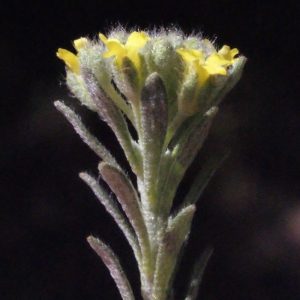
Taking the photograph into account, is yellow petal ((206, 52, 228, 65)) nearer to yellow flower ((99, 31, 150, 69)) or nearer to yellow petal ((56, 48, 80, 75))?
yellow flower ((99, 31, 150, 69))

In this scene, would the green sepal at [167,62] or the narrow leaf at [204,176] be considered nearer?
the green sepal at [167,62]

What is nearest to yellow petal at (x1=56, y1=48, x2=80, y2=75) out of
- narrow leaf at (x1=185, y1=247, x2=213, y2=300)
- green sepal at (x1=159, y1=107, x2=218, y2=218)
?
green sepal at (x1=159, y1=107, x2=218, y2=218)

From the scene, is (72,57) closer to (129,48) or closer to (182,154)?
(129,48)

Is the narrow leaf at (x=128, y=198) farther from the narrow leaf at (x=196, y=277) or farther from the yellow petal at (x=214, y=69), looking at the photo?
the yellow petal at (x=214, y=69)

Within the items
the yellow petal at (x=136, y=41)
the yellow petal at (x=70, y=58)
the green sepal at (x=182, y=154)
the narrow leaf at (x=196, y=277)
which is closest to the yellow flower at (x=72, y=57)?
the yellow petal at (x=70, y=58)

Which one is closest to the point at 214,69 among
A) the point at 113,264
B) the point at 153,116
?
the point at 153,116

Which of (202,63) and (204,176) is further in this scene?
(204,176)

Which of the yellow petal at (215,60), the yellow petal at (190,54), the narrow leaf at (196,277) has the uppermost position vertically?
the yellow petal at (190,54)
